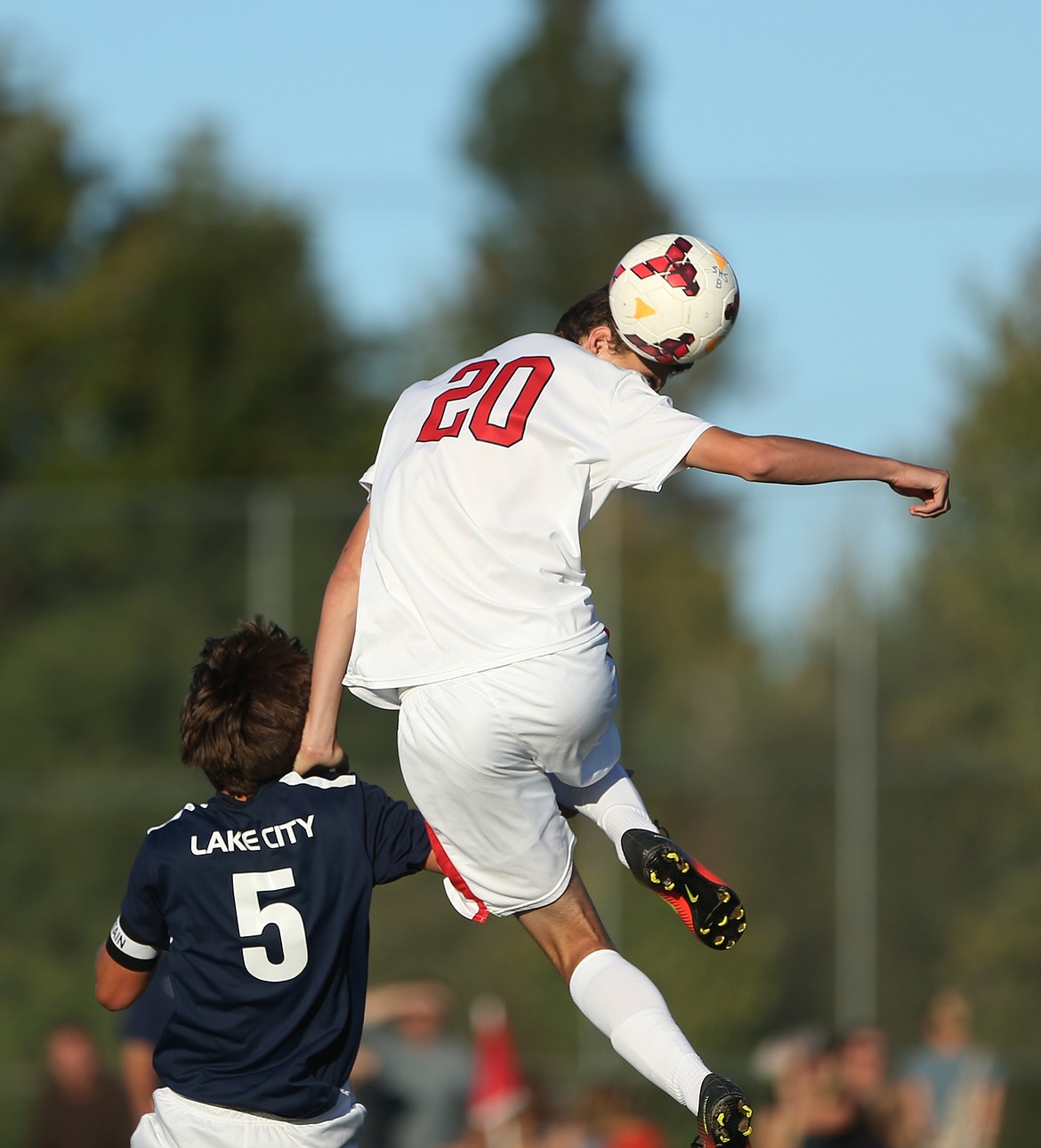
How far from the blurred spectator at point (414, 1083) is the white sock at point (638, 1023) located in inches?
230

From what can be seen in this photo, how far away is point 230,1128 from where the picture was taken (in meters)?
4.66

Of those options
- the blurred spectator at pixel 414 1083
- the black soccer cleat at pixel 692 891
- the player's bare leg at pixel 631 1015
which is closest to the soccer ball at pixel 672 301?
the black soccer cleat at pixel 692 891

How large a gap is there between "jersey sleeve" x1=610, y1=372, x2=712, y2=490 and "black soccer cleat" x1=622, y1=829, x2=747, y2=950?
0.89 metres

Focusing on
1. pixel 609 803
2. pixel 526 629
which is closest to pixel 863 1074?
pixel 609 803

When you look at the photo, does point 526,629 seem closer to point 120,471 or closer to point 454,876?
point 454,876

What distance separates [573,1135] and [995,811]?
208 inches

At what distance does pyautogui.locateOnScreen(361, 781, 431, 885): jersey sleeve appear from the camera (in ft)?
15.6

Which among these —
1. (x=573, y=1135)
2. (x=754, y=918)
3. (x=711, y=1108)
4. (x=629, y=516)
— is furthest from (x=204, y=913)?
(x=629, y=516)

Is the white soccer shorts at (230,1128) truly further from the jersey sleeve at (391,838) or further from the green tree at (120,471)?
the green tree at (120,471)

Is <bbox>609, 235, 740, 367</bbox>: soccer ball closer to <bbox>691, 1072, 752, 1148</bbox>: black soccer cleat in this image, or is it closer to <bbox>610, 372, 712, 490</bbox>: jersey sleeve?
<bbox>610, 372, 712, 490</bbox>: jersey sleeve

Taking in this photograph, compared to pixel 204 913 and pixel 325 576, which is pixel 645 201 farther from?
pixel 204 913

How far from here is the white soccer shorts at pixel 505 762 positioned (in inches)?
183

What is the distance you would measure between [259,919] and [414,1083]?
6417 mm

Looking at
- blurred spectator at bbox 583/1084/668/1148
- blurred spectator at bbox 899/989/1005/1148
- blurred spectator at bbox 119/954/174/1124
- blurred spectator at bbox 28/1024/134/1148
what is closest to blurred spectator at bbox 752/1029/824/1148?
blurred spectator at bbox 583/1084/668/1148
